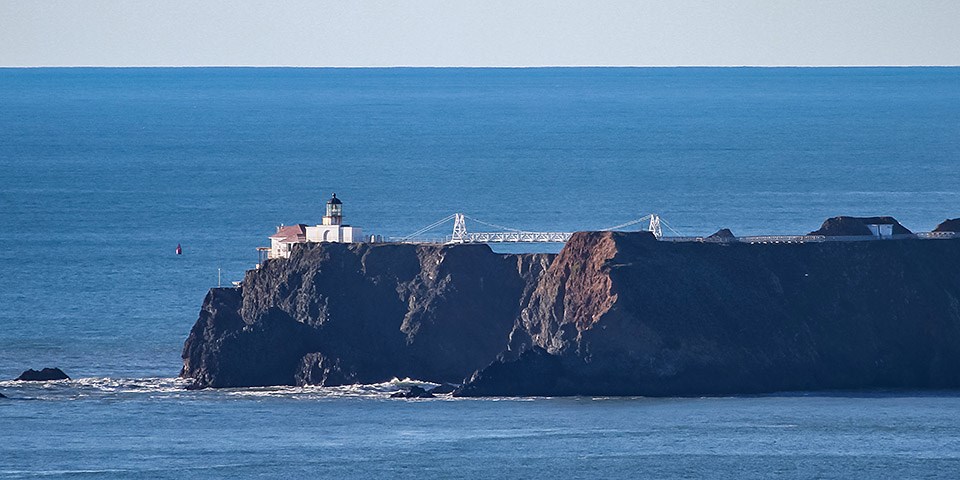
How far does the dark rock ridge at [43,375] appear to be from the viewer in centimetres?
11178

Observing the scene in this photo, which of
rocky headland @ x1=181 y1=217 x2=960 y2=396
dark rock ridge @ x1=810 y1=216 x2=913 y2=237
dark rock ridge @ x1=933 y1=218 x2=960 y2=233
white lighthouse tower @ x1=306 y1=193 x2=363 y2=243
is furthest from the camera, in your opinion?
dark rock ridge @ x1=933 y1=218 x2=960 y2=233

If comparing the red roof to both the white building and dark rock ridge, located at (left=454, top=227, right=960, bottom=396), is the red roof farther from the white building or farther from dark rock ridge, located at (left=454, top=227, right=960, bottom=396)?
dark rock ridge, located at (left=454, top=227, right=960, bottom=396)

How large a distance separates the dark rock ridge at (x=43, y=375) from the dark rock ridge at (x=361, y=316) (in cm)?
561

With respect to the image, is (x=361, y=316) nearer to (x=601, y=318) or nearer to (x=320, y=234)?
(x=320, y=234)

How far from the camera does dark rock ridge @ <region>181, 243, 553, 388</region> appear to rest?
365ft

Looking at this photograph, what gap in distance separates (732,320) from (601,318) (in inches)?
236

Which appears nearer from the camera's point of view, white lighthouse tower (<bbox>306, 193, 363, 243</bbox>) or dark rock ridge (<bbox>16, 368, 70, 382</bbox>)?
dark rock ridge (<bbox>16, 368, 70, 382</bbox>)

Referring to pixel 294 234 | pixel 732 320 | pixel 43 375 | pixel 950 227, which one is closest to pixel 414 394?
pixel 732 320

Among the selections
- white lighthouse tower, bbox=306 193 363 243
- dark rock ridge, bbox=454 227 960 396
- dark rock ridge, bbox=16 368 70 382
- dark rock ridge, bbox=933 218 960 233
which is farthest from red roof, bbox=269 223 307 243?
dark rock ridge, bbox=933 218 960 233

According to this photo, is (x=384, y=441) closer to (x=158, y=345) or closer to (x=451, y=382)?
(x=451, y=382)

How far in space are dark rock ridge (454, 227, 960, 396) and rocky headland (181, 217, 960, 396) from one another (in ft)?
0.25

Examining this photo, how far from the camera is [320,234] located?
120 meters

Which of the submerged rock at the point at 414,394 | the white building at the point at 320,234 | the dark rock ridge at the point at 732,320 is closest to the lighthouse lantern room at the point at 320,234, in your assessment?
the white building at the point at 320,234

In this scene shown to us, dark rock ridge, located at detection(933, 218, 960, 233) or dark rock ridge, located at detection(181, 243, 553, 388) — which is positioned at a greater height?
dark rock ridge, located at detection(933, 218, 960, 233)
